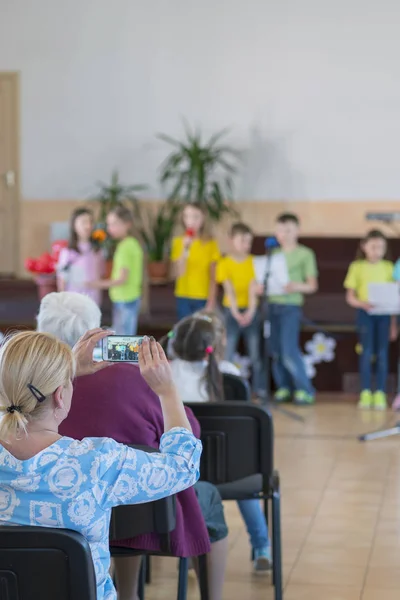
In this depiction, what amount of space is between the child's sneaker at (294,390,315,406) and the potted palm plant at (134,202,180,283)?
2.27m

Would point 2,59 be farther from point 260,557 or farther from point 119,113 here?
point 260,557

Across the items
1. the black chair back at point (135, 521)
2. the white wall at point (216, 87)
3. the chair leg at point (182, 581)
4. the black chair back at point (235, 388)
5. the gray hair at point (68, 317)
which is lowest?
the chair leg at point (182, 581)

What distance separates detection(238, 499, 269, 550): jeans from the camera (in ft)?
14.2

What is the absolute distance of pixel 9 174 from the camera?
11.3m

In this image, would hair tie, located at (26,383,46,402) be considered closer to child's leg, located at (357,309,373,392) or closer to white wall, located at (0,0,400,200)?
child's leg, located at (357,309,373,392)

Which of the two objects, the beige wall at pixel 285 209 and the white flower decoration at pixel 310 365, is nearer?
the white flower decoration at pixel 310 365

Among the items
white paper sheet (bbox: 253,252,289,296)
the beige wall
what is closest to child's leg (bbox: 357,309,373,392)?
white paper sheet (bbox: 253,252,289,296)

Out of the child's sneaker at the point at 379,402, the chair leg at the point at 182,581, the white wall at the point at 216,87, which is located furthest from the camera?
the white wall at the point at 216,87

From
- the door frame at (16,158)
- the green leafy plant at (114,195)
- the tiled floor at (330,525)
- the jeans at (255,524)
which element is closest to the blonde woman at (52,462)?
the tiled floor at (330,525)

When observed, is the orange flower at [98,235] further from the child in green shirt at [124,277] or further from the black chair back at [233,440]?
the black chair back at [233,440]

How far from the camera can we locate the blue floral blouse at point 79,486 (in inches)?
85.0

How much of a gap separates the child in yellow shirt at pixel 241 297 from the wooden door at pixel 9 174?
11.8ft

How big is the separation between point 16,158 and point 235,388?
7.36 meters

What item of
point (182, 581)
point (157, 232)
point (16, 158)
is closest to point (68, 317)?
point (182, 581)
